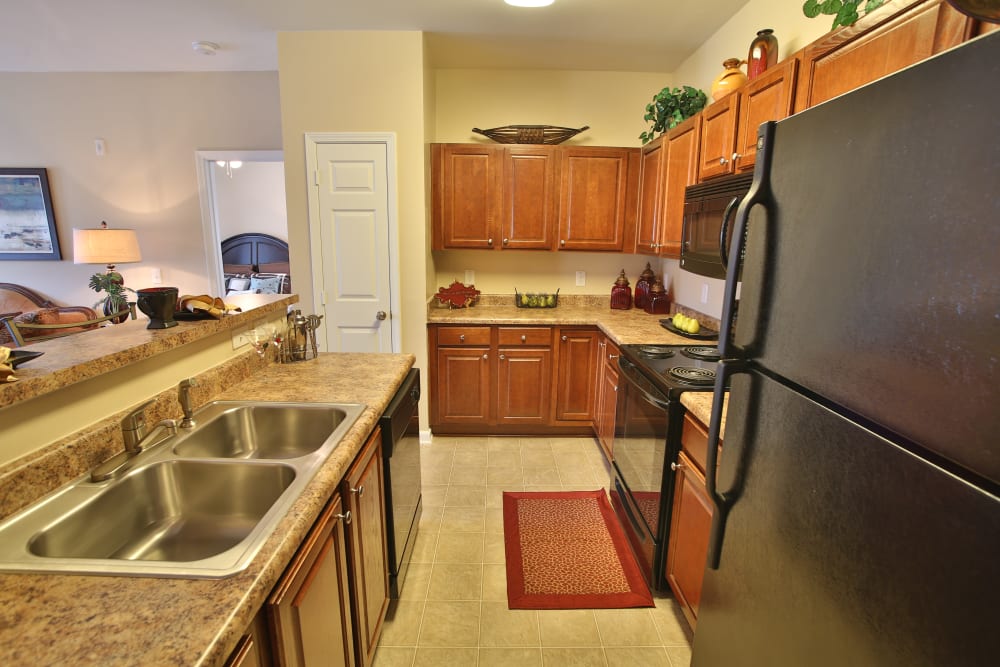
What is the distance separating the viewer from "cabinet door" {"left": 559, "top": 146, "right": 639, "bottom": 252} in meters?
3.31

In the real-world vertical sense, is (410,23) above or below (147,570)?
above

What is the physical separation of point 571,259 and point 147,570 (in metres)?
3.37

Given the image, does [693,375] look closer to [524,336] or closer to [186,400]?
[524,336]

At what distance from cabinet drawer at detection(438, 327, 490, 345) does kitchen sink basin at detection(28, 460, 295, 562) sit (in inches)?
84.6

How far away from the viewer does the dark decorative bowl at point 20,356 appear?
1.01 meters

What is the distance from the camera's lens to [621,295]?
358 cm

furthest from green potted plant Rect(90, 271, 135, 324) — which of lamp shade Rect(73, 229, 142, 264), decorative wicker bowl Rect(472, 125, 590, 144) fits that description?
decorative wicker bowl Rect(472, 125, 590, 144)

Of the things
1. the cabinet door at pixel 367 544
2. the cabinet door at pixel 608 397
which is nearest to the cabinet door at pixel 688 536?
the cabinet door at pixel 608 397

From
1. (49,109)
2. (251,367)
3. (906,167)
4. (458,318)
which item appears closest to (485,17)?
(458,318)

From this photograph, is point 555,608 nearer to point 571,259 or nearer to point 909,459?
point 909,459

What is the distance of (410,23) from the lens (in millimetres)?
2752

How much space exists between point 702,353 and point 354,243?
227 cm

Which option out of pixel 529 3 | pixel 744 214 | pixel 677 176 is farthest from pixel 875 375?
pixel 529 3

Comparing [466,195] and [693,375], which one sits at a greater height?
[466,195]
